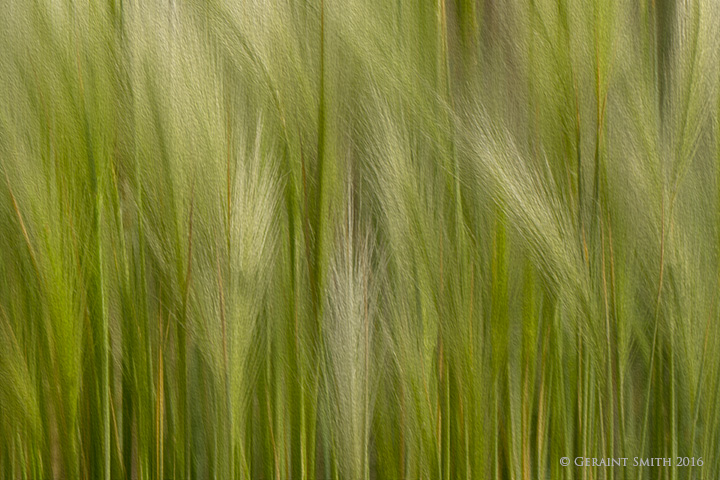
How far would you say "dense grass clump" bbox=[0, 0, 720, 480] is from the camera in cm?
65

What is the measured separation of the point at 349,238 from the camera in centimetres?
67

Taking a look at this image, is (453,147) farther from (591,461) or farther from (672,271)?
(591,461)

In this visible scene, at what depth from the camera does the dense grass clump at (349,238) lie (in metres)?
0.65

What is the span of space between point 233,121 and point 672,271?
0.62 meters

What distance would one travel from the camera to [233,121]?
66 cm

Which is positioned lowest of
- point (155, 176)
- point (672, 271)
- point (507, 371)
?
point (507, 371)

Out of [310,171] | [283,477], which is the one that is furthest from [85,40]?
[283,477]

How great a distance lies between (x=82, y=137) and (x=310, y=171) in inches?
11.9

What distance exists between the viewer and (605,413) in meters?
0.68

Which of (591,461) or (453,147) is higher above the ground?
(453,147)

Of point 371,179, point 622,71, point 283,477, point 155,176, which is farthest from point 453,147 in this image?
point 283,477

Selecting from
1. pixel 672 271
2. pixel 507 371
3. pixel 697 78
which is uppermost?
pixel 697 78

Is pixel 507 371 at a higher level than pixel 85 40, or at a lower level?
lower

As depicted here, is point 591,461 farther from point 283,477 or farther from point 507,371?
point 283,477
